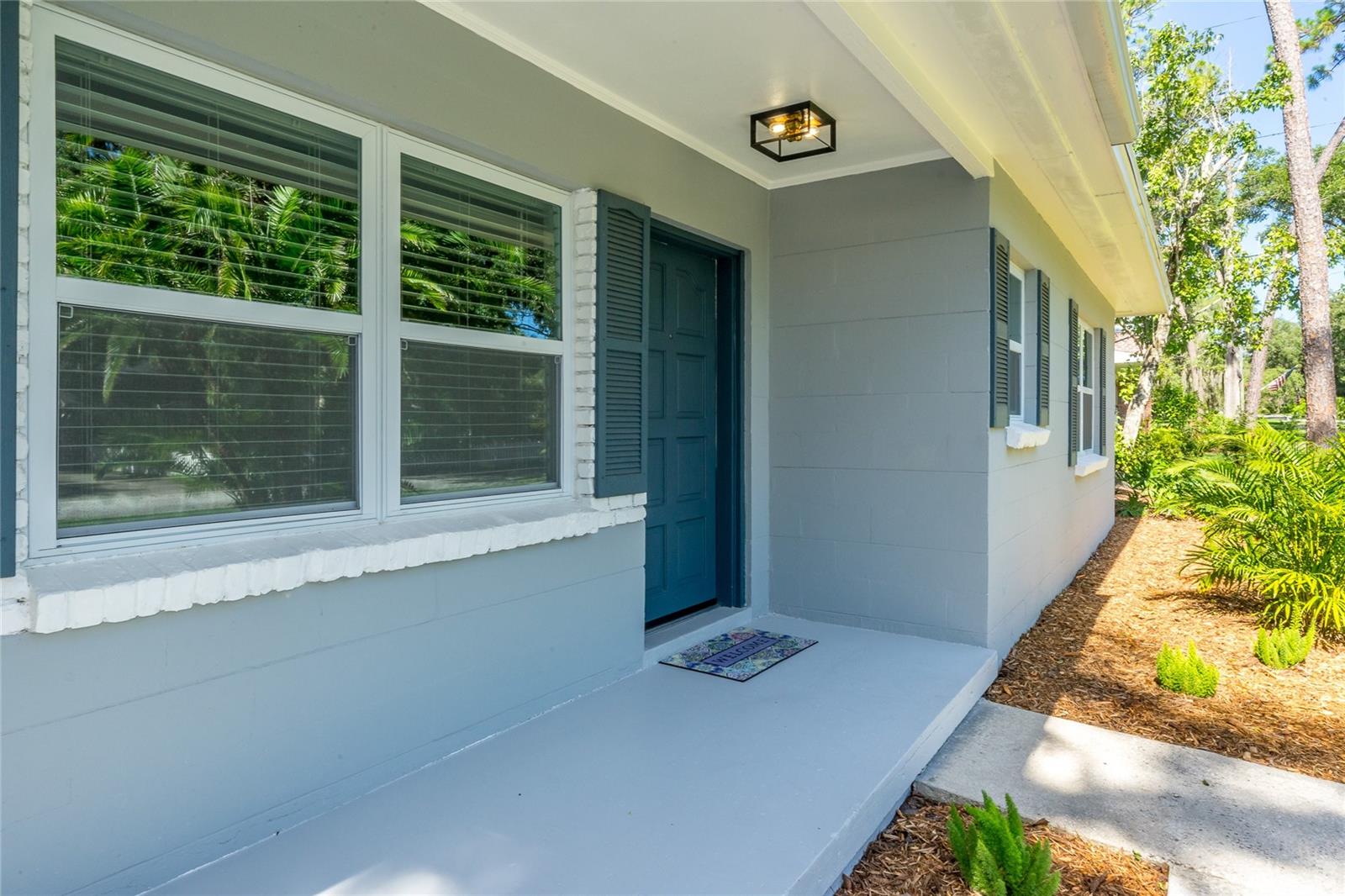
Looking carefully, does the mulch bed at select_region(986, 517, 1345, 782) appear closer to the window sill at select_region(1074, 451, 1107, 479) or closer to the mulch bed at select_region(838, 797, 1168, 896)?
the window sill at select_region(1074, 451, 1107, 479)

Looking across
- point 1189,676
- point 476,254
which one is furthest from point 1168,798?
point 476,254

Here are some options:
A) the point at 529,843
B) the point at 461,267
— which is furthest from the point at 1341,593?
the point at 461,267

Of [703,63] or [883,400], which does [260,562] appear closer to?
[703,63]

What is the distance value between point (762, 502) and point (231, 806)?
2963 millimetres

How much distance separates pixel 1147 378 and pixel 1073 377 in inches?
223

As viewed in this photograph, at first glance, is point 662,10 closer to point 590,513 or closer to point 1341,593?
point 590,513

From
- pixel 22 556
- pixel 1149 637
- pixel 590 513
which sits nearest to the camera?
pixel 22 556

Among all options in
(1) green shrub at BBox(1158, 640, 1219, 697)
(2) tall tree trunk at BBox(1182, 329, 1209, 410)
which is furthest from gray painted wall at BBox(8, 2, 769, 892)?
(2) tall tree trunk at BBox(1182, 329, 1209, 410)

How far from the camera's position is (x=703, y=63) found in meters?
2.93

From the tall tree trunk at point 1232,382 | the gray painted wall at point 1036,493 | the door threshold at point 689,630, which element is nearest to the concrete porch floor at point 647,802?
the door threshold at point 689,630

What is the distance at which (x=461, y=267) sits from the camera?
269 cm

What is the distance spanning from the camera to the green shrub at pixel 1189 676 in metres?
3.65

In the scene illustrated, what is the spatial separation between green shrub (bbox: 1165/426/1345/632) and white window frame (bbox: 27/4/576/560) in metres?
4.47

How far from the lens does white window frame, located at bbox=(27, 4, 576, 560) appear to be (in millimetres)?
1700
